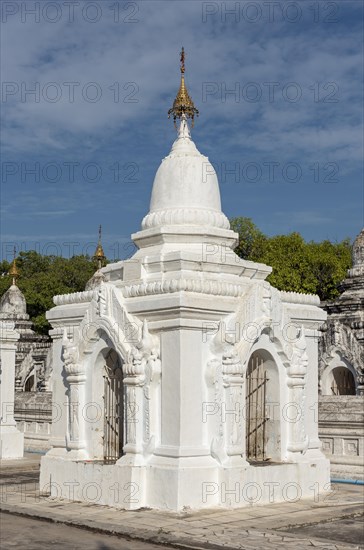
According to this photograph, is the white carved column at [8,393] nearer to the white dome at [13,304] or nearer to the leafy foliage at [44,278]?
the white dome at [13,304]

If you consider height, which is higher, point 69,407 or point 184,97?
point 184,97

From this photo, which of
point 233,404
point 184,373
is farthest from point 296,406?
point 184,373

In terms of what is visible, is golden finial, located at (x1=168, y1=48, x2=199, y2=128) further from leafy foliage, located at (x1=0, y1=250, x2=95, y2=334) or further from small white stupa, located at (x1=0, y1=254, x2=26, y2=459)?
Answer: leafy foliage, located at (x1=0, y1=250, x2=95, y2=334)

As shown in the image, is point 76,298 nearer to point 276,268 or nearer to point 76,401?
point 76,401

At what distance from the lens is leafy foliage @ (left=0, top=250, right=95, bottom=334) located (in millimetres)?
51016

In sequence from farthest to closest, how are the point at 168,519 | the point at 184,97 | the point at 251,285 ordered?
the point at 184,97
the point at 251,285
the point at 168,519

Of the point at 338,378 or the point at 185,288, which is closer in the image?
the point at 185,288

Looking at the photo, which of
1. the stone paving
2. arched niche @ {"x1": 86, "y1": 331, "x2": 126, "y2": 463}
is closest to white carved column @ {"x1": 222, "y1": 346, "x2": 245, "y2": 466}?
the stone paving

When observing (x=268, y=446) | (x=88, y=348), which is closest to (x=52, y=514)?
(x=88, y=348)

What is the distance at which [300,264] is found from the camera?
44281mm

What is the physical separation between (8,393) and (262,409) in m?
9.42

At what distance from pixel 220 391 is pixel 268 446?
1.86 m

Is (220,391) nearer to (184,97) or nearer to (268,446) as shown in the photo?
(268,446)

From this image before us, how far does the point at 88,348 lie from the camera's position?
44.8 ft
